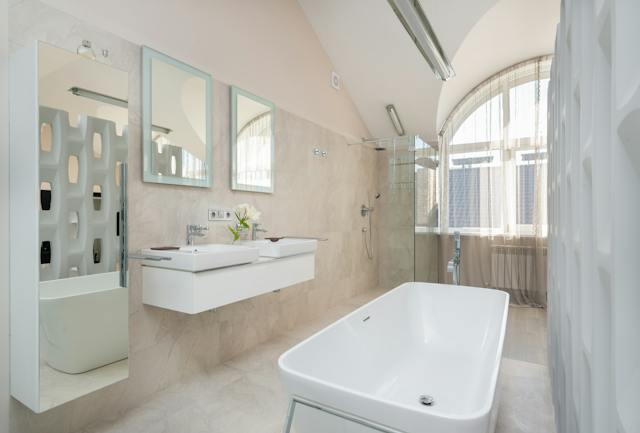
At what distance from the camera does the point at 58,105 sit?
1.72m

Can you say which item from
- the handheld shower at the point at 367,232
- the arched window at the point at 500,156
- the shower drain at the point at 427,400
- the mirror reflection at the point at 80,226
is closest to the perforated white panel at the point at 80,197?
the mirror reflection at the point at 80,226

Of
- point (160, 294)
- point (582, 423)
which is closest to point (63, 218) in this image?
point (160, 294)

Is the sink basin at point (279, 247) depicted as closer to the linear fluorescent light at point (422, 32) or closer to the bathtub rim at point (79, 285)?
the bathtub rim at point (79, 285)

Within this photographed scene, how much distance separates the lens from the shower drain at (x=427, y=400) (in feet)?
6.99

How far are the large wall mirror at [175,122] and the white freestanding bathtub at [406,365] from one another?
148cm

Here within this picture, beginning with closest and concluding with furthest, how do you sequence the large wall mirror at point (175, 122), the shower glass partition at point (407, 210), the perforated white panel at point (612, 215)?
the perforated white panel at point (612, 215)
the large wall mirror at point (175, 122)
the shower glass partition at point (407, 210)

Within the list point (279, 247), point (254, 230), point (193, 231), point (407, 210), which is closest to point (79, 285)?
point (193, 231)

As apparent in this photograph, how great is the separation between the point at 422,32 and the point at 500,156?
2543 mm

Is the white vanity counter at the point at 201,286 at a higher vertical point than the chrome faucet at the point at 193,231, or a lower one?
lower

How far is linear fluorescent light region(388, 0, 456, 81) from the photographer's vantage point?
2594mm

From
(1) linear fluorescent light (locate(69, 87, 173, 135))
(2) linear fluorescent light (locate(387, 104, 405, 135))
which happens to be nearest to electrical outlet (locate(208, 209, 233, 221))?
(1) linear fluorescent light (locate(69, 87, 173, 135))

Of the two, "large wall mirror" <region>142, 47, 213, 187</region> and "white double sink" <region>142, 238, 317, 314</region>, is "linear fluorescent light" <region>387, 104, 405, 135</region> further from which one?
"white double sink" <region>142, 238, 317, 314</region>

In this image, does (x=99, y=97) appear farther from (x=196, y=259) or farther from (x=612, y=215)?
(x=612, y=215)

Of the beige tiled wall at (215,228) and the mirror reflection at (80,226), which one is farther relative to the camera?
the beige tiled wall at (215,228)
